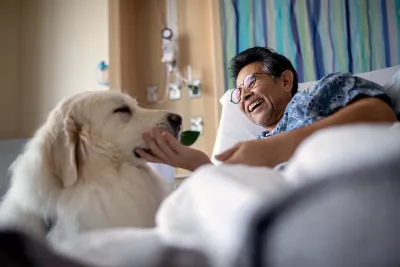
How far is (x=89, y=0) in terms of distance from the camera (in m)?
2.64

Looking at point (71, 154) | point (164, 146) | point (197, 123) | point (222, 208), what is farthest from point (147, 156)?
point (197, 123)

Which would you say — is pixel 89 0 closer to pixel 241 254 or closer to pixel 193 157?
pixel 193 157

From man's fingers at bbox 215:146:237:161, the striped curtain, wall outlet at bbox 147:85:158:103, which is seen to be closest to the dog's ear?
man's fingers at bbox 215:146:237:161

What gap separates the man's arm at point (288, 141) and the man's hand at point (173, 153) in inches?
6.2

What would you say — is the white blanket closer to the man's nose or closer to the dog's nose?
the dog's nose

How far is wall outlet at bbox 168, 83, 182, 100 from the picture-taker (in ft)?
8.27

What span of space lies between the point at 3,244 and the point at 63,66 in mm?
2557

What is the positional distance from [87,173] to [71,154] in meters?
0.07

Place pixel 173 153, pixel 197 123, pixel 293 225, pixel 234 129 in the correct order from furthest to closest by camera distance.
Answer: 1. pixel 197 123
2. pixel 234 129
3. pixel 173 153
4. pixel 293 225

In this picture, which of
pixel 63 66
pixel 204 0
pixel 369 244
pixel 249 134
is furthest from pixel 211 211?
pixel 63 66

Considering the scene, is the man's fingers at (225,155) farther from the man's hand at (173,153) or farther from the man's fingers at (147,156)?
the man's fingers at (147,156)

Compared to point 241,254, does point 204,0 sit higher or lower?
higher

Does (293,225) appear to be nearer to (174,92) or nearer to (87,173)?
(87,173)

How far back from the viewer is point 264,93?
1.39 metres
